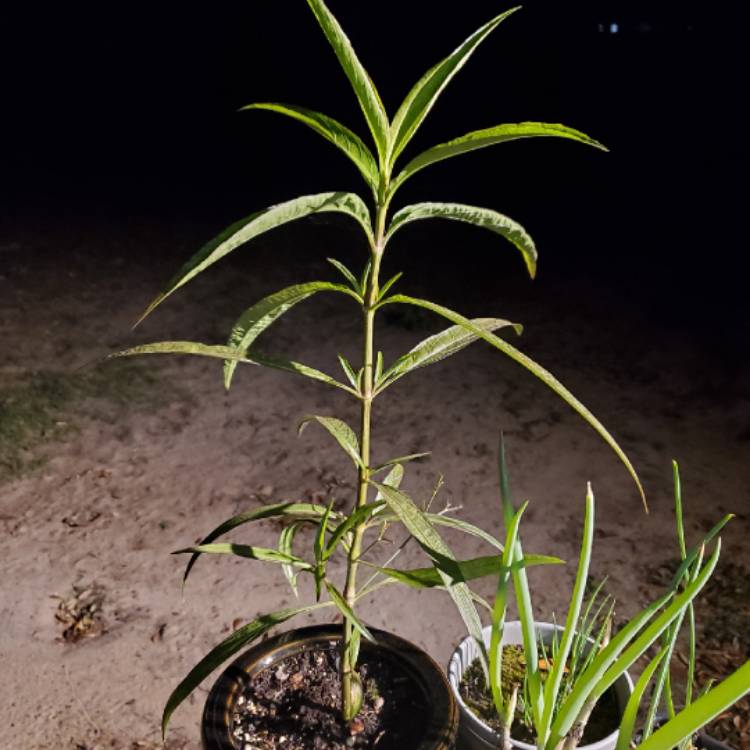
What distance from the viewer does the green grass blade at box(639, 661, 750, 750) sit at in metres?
0.91

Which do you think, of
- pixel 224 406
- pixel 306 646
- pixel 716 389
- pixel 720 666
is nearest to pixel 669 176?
pixel 716 389

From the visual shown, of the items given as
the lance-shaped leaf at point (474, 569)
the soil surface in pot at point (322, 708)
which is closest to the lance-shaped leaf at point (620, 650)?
the lance-shaped leaf at point (474, 569)

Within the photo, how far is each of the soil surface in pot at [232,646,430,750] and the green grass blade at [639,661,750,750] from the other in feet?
1.28

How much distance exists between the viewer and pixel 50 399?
2.86m

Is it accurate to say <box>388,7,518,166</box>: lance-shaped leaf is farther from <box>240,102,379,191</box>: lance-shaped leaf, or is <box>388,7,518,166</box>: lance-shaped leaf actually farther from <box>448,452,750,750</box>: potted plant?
<box>448,452,750,750</box>: potted plant

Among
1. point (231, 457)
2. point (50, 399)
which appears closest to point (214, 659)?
point (231, 457)

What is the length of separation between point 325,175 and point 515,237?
4.18m

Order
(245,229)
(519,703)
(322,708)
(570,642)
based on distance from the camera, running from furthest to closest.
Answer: (519,703) < (322,708) < (570,642) < (245,229)

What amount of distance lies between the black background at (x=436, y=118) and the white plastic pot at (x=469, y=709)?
2268mm

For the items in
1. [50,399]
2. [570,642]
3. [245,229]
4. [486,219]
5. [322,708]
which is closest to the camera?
[245,229]

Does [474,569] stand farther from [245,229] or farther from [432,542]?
[245,229]

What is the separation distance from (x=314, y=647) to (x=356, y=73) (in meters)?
0.90

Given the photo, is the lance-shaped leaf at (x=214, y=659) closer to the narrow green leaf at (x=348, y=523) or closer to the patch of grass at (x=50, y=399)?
the narrow green leaf at (x=348, y=523)

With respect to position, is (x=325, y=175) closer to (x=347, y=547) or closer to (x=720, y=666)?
(x=720, y=666)
